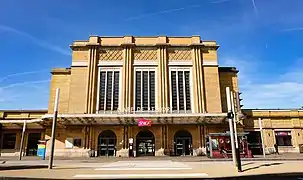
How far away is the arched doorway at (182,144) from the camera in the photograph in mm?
30562

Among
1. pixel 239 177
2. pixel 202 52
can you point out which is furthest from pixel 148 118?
pixel 239 177

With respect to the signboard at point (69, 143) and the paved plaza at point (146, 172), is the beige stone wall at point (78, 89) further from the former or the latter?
the paved plaza at point (146, 172)

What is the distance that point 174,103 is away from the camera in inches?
1259

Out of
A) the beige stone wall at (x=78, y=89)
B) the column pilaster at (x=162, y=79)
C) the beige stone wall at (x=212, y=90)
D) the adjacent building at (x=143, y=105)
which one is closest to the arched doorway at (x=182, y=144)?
the adjacent building at (x=143, y=105)

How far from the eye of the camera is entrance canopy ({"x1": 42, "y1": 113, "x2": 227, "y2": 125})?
27.6 metres

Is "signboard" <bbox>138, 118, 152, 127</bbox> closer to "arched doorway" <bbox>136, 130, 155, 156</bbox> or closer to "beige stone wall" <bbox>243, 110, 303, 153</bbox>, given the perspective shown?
"arched doorway" <bbox>136, 130, 155, 156</bbox>

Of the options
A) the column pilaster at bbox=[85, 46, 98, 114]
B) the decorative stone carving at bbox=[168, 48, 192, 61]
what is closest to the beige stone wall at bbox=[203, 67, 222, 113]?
the decorative stone carving at bbox=[168, 48, 192, 61]

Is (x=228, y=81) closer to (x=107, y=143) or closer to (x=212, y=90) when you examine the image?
(x=212, y=90)

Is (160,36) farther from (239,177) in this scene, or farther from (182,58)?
(239,177)

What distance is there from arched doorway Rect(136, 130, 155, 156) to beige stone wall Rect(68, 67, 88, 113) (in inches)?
319

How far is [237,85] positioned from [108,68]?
18.6 metres

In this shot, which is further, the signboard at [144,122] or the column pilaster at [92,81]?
the column pilaster at [92,81]

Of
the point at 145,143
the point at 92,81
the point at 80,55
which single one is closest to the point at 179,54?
the point at 92,81

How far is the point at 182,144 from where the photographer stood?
101ft
